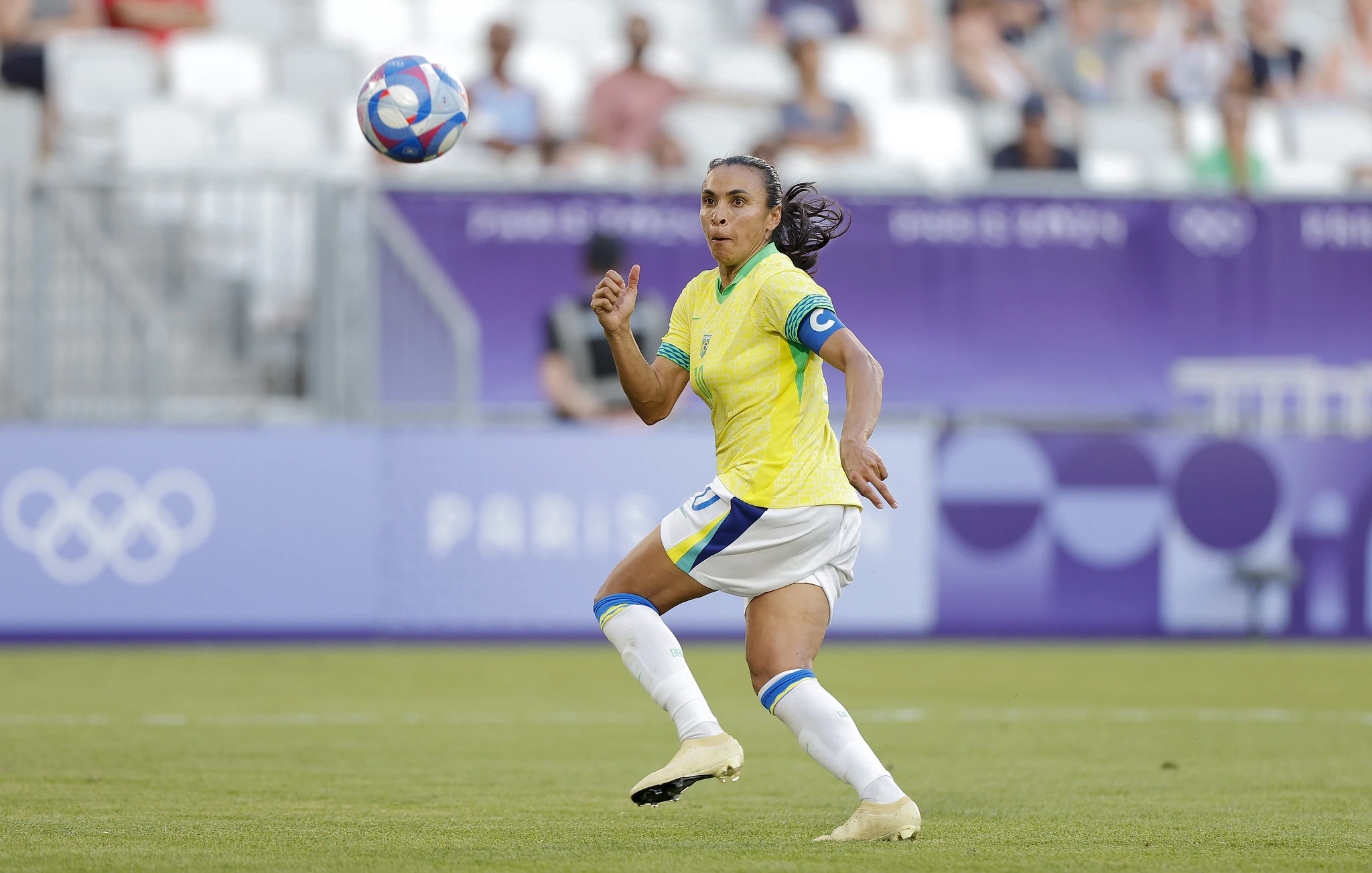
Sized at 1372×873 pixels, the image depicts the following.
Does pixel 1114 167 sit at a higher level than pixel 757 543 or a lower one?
higher

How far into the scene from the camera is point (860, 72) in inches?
735

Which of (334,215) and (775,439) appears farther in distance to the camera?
(334,215)

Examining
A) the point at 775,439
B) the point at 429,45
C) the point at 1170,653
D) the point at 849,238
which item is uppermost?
the point at 429,45

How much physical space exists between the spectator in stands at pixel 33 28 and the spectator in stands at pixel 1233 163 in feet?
32.1

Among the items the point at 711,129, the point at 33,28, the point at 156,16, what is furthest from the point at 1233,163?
the point at 33,28

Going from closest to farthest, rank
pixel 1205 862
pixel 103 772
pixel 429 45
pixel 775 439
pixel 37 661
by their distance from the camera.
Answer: pixel 1205 862 < pixel 775 439 < pixel 103 772 < pixel 37 661 < pixel 429 45

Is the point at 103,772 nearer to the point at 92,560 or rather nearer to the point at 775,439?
the point at 775,439

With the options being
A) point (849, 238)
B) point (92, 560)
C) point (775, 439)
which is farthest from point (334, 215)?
point (775, 439)

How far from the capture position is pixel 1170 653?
45.2 ft

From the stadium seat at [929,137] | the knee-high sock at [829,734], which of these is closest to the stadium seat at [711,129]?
the stadium seat at [929,137]

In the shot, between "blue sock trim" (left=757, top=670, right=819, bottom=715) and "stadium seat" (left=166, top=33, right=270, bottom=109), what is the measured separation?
39.3ft

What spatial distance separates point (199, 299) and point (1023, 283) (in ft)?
20.5

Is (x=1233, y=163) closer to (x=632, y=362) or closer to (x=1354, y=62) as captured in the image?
(x=1354, y=62)

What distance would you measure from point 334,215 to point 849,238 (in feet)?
12.8
